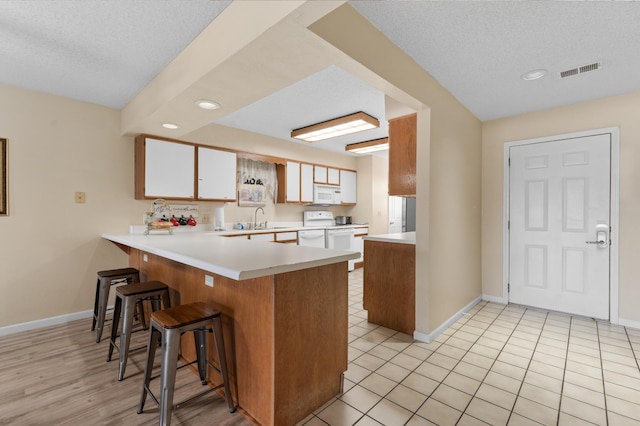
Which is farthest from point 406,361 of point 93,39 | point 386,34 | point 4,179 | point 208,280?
point 4,179

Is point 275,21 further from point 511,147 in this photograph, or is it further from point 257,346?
point 511,147

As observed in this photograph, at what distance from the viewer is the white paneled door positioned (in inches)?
125

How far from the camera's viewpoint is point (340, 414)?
1.73m

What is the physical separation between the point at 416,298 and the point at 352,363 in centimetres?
88

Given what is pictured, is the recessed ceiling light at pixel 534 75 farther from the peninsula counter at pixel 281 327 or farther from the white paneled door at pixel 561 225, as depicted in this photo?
the peninsula counter at pixel 281 327

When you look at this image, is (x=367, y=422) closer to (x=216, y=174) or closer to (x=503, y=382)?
(x=503, y=382)

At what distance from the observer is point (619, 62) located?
94.6 inches

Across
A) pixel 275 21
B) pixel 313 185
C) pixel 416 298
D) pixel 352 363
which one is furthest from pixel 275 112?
pixel 352 363

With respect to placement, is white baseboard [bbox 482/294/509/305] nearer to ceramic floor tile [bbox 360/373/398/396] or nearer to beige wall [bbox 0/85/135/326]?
→ ceramic floor tile [bbox 360/373/398/396]

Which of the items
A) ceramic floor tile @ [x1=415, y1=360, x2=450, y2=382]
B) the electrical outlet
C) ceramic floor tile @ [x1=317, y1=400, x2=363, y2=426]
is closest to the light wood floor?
ceramic floor tile @ [x1=317, y1=400, x2=363, y2=426]

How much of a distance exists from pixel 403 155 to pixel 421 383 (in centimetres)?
207

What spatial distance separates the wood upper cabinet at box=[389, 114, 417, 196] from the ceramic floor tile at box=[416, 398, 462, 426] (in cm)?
180

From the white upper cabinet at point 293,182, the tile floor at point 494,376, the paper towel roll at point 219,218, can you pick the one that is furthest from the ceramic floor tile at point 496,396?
the white upper cabinet at point 293,182

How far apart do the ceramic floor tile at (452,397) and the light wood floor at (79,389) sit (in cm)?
122
